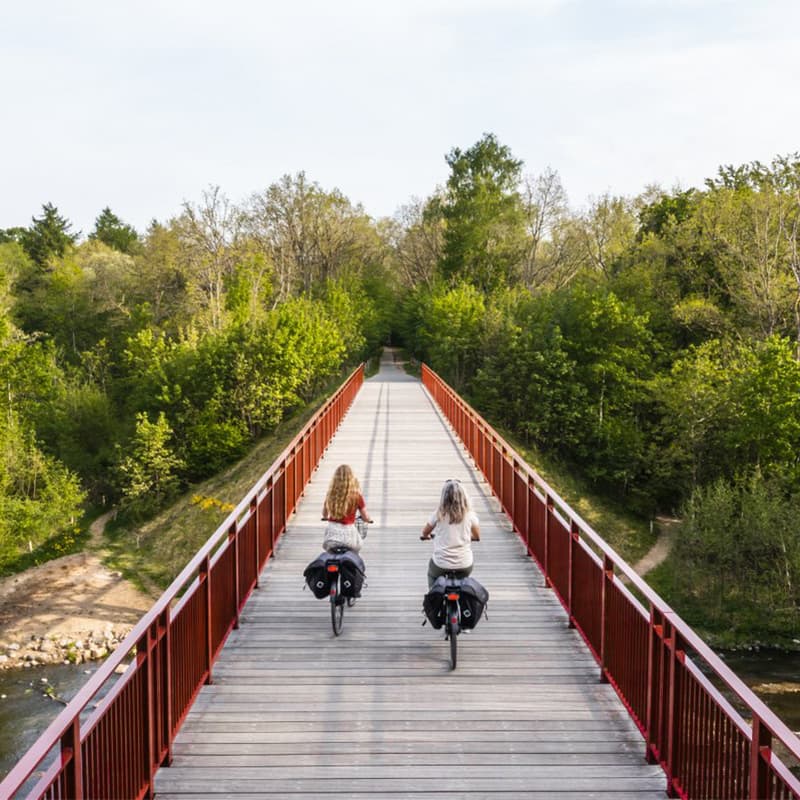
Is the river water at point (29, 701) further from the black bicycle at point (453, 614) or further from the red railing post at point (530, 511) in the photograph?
the black bicycle at point (453, 614)

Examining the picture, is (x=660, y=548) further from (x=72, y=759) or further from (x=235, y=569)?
(x=72, y=759)

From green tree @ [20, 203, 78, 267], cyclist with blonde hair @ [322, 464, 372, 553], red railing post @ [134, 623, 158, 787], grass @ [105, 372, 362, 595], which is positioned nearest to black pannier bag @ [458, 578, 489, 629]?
cyclist with blonde hair @ [322, 464, 372, 553]

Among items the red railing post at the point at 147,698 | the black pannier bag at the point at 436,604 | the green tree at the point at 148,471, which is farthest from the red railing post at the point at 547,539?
the green tree at the point at 148,471

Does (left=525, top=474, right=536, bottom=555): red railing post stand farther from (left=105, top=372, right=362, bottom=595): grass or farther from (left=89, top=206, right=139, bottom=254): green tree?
(left=89, top=206, right=139, bottom=254): green tree

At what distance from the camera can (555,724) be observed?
228 inches

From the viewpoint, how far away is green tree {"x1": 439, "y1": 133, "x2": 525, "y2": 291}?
60.1 metres

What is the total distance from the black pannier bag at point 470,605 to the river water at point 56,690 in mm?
14908

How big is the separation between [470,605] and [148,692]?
285cm

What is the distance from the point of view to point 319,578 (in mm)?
7664

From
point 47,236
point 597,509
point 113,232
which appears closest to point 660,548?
point 597,509

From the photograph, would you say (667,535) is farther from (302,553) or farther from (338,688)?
(338,688)

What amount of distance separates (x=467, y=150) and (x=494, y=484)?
51570mm

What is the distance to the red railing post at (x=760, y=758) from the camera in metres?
3.71

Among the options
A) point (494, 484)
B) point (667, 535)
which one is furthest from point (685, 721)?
point (667, 535)
